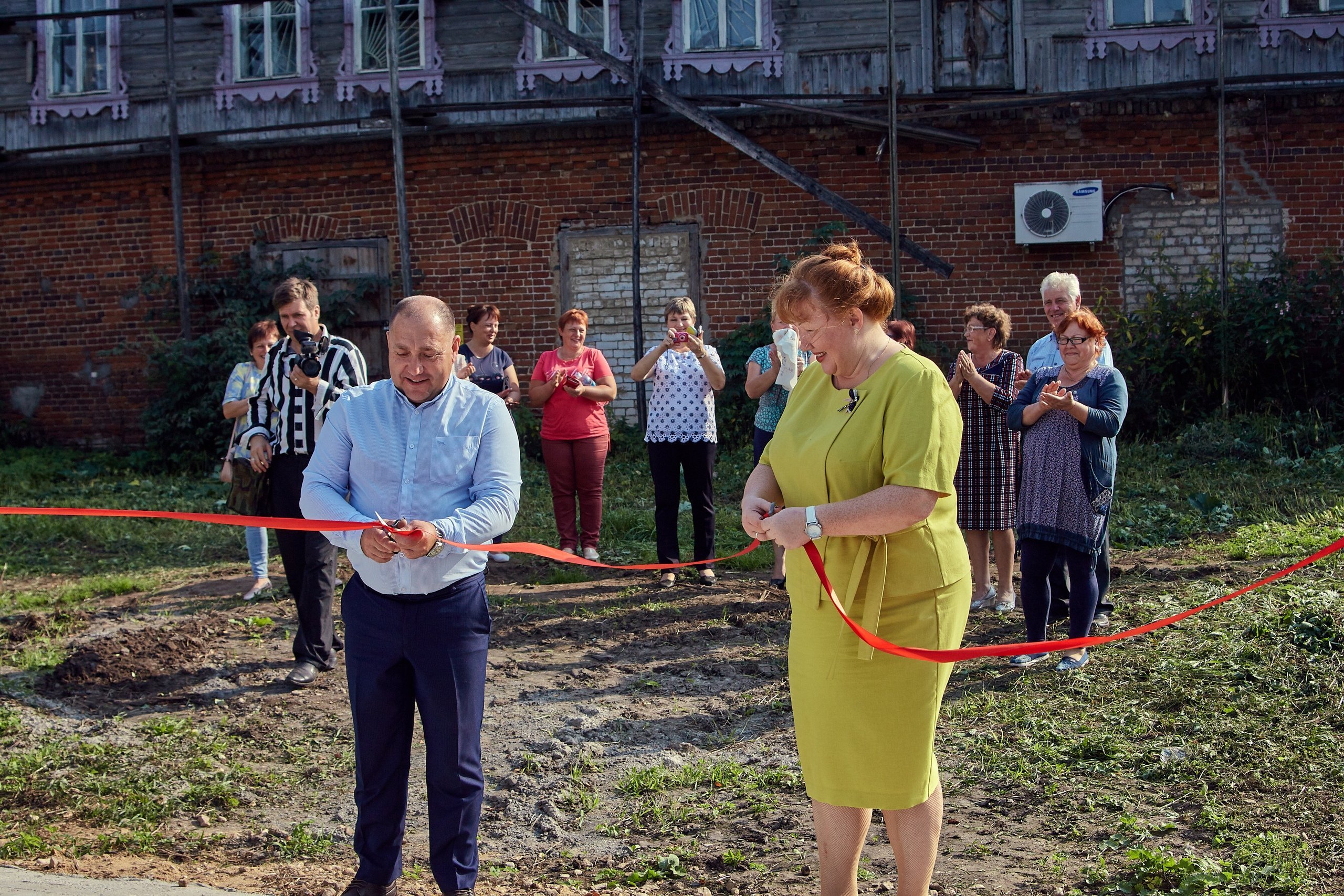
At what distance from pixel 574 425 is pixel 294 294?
2.97 m

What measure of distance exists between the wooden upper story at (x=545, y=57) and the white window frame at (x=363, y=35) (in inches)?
0.9

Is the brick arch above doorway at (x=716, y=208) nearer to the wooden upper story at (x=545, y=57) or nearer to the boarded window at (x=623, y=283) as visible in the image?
the boarded window at (x=623, y=283)

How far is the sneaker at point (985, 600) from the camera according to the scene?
23.2 feet

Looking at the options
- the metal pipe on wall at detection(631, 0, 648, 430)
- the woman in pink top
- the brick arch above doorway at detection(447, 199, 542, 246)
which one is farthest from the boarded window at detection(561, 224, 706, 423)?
the woman in pink top

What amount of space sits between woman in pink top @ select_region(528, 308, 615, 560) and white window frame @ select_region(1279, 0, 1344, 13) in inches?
392

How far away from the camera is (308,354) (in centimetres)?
584

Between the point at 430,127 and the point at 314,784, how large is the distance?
1094 centimetres

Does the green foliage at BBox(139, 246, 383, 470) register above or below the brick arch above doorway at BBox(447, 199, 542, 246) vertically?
below

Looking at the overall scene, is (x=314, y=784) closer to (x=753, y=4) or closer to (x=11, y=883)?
(x=11, y=883)

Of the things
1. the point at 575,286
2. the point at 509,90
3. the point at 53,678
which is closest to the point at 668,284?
the point at 575,286

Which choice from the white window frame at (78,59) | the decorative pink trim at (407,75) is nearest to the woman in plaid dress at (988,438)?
the decorative pink trim at (407,75)

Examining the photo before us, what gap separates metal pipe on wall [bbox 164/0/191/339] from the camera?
14.6 m

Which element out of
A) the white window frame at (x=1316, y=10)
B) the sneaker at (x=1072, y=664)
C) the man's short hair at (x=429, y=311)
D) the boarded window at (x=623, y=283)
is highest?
the white window frame at (x=1316, y=10)

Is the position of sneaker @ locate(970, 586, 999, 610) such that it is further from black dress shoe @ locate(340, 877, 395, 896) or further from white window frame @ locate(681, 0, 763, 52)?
white window frame @ locate(681, 0, 763, 52)
